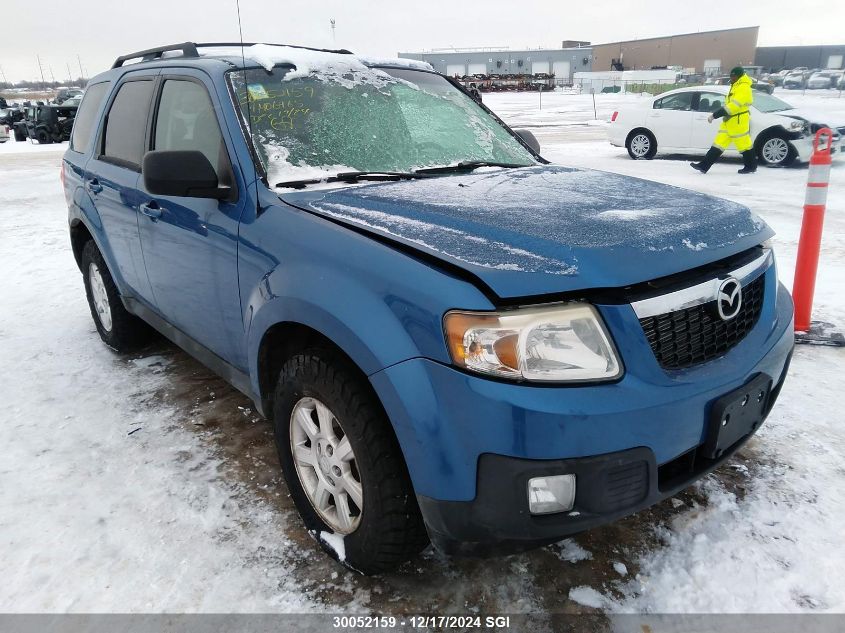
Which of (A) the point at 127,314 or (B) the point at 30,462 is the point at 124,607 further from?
(A) the point at 127,314

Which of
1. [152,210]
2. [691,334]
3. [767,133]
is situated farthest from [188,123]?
[767,133]

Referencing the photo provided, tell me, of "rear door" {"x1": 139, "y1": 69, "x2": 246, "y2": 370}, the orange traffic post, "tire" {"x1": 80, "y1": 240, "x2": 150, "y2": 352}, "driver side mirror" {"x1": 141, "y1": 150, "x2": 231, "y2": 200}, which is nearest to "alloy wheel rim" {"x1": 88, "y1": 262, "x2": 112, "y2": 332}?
"tire" {"x1": 80, "y1": 240, "x2": 150, "y2": 352}

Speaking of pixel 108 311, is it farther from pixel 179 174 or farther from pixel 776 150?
pixel 776 150

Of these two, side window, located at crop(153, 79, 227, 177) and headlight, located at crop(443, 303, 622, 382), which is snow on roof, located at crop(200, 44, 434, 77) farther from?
headlight, located at crop(443, 303, 622, 382)

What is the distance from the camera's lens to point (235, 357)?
262cm

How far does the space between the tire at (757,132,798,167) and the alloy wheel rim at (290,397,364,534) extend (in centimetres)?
1161

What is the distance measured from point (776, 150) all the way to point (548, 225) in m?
11.3

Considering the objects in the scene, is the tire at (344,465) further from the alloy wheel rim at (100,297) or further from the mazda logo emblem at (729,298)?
the alloy wheel rim at (100,297)

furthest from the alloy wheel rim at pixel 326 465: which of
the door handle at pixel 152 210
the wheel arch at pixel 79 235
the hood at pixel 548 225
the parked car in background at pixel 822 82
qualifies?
the parked car in background at pixel 822 82

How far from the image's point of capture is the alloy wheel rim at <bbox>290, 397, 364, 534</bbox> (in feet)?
6.63

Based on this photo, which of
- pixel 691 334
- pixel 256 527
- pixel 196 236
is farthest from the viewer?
pixel 196 236

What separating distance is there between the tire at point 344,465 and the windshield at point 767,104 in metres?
11.9

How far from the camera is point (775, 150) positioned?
36.7ft

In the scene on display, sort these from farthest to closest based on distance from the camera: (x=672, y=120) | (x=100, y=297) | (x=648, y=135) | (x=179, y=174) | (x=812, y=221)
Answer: (x=648, y=135)
(x=672, y=120)
(x=100, y=297)
(x=812, y=221)
(x=179, y=174)
